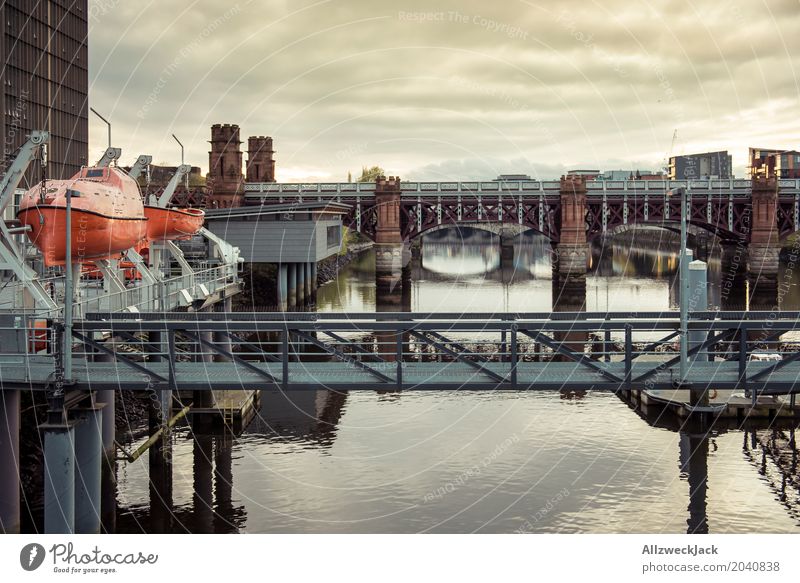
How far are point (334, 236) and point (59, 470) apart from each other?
3395 inches

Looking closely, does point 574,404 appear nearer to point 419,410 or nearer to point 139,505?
point 419,410

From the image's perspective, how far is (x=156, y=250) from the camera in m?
54.0

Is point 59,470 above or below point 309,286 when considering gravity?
below

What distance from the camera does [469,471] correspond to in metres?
37.8

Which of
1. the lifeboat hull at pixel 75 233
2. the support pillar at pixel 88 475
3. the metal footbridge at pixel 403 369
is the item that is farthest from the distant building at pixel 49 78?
the metal footbridge at pixel 403 369

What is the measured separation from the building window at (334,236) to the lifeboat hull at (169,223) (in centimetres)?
5196

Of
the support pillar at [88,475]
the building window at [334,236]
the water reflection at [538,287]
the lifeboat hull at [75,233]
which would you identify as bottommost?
the support pillar at [88,475]

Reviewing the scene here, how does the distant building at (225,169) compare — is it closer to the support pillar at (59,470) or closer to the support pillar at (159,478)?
the support pillar at (159,478)

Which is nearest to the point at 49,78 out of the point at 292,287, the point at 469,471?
the point at 292,287

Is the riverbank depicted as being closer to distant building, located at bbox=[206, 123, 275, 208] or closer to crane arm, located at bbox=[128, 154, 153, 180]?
distant building, located at bbox=[206, 123, 275, 208]

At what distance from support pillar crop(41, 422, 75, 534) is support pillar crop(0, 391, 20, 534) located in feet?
11.0

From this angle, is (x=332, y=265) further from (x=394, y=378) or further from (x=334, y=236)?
(x=394, y=378)

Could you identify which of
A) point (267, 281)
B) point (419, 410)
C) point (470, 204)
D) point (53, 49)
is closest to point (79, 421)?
point (419, 410)

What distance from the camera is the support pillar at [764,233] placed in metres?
121
